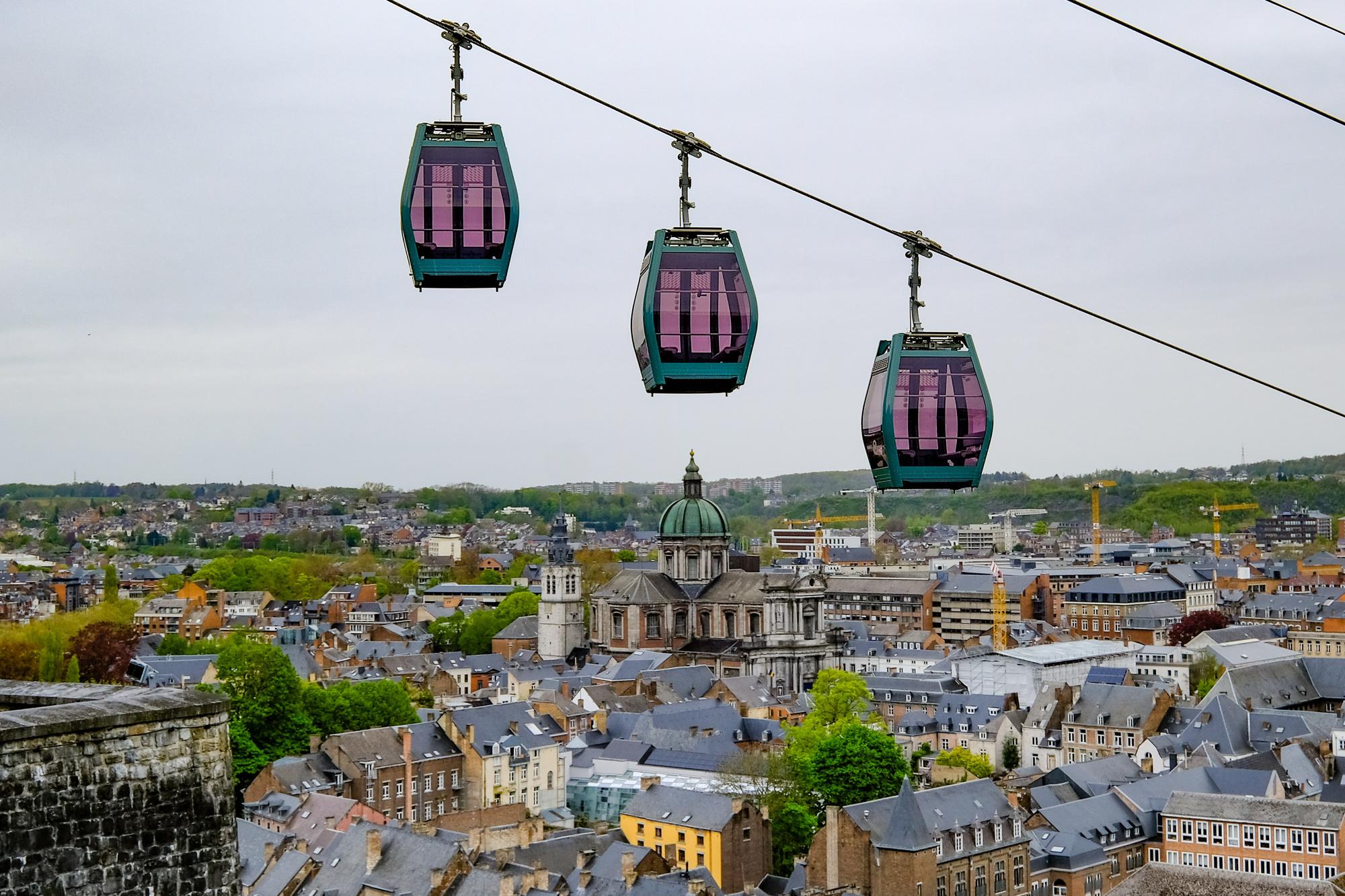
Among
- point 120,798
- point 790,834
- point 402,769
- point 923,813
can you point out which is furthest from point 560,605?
point 120,798

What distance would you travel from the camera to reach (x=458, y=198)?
30.7 feet

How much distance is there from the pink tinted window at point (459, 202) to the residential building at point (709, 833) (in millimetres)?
30442

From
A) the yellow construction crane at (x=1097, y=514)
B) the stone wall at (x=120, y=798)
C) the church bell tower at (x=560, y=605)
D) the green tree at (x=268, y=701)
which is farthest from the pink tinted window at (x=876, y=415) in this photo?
the yellow construction crane at (x=1097, y=514)

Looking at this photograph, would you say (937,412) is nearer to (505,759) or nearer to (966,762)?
(505,759)

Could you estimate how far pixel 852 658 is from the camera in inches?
3088

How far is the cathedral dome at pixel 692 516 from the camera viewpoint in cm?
8044

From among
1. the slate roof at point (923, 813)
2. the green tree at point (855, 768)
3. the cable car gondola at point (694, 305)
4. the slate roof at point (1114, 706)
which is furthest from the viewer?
the slate roof at point (1114, 706)

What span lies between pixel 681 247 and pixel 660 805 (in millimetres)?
31921

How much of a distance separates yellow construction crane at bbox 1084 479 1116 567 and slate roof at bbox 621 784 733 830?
268 ft

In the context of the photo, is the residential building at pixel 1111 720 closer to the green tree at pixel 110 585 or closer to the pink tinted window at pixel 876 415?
the pink tinted window at pixel 876 415

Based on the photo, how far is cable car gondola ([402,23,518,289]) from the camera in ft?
30.6

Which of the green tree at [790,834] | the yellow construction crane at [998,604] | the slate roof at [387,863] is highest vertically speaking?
the yellow construction crane at [998,604]

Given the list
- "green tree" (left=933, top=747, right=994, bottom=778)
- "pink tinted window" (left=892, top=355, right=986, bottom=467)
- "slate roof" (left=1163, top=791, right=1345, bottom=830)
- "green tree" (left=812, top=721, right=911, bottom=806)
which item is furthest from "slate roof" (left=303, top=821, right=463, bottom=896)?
"pink tinted window" (left=892, top=355, right=986, bottom=467)

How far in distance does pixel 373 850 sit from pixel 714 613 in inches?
1798
